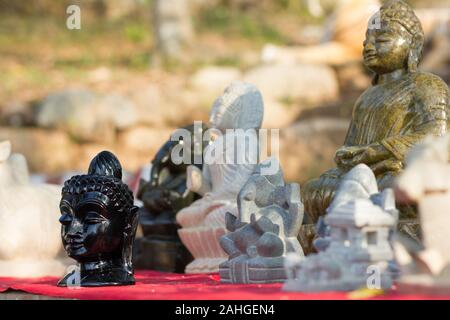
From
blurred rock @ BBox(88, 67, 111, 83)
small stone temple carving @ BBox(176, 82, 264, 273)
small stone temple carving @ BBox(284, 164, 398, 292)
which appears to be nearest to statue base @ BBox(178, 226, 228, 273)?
small stone temple carving @ BBox(176, 82, 264, 273)

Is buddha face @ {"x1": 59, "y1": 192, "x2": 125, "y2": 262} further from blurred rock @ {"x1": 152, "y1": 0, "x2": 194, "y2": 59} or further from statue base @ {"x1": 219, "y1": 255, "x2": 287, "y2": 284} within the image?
blurred rock @ {"x1": 152, "y1": 0, "x2": 194, "y2": 59}

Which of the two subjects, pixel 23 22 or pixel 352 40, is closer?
pixel 352 40

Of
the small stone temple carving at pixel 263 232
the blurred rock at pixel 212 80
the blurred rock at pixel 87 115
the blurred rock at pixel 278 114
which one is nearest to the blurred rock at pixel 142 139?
the blurred rock at pixel 87 115

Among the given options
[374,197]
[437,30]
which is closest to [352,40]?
[437,30]

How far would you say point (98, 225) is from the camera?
16.8 ft

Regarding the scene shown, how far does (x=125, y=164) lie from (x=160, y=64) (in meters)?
3.08

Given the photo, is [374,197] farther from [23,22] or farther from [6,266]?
[23,22]

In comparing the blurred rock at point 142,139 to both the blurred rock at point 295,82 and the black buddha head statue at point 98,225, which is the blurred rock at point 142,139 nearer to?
the blurred rock at point 295,82

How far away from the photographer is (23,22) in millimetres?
18578

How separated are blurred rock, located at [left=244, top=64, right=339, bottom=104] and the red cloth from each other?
8635 mm

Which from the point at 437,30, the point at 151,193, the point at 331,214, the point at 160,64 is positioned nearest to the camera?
the point at 331,214

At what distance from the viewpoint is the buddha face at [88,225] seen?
5.11 m

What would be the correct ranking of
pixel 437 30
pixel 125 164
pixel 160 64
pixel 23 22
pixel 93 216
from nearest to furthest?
pixel 93 216 → pixel 125 164 → pixel 437 30 → pixel 160 64 → pixel 23 22

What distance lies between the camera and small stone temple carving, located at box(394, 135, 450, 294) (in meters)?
4.11
